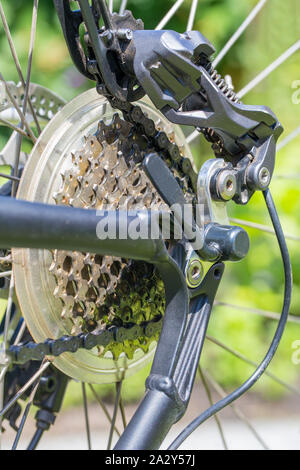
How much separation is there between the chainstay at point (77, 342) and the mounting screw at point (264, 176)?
18 cm

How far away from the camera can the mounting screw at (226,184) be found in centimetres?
61

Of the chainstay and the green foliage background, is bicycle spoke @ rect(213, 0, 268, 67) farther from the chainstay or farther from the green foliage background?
the green foliage background

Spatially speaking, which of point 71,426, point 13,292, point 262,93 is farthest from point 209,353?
point 13,292

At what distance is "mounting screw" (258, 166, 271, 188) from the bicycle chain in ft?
0.26

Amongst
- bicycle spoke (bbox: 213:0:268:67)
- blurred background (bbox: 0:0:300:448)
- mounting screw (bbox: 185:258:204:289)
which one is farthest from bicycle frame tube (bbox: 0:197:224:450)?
blurred background (bbox: 0:0:300:448)

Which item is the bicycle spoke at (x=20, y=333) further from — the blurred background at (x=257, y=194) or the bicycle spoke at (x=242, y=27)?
the blurred background at (x=257, y=194)

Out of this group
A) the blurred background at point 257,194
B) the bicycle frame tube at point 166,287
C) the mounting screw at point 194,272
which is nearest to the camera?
the bicycle frame tube at point 166,287

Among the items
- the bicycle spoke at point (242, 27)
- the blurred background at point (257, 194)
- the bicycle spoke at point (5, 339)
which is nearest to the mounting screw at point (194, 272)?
the bicycle spoke at point (5, 339)

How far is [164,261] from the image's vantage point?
21.3 inches

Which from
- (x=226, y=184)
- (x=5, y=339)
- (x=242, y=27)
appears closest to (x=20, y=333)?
(x=5, y=339)

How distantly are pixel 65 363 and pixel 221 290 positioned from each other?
1.30 metres

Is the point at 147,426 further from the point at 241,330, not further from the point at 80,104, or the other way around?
the point at 241,330

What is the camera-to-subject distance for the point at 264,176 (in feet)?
2.09

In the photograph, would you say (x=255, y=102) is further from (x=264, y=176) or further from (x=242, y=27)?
(x=264, y=176)
